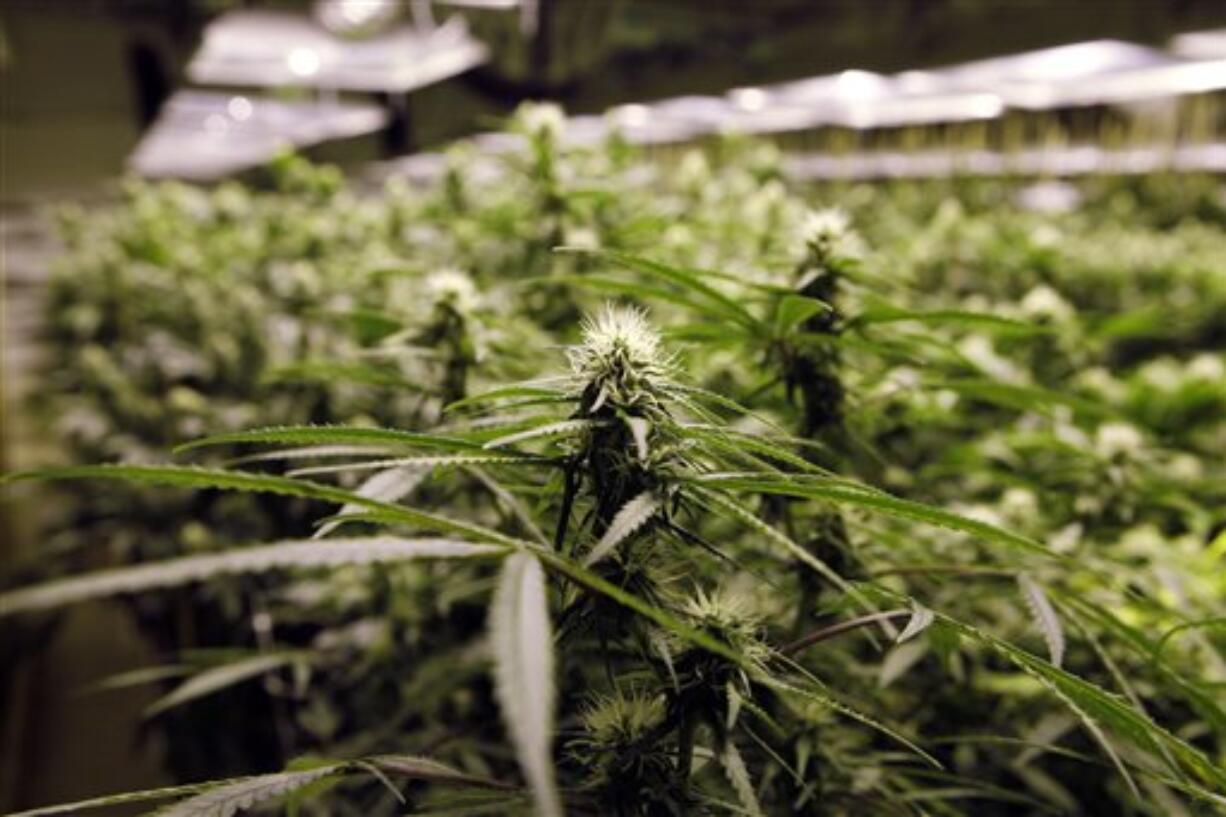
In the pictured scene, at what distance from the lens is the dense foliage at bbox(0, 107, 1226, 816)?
0.45 metres

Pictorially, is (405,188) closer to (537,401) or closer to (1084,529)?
(1084,529)

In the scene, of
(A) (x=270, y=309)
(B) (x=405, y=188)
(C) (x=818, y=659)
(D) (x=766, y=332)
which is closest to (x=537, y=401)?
(D) (x=766, y=332)

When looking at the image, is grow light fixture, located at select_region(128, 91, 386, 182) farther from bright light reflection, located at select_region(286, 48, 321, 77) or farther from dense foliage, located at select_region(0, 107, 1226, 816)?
dense foliage, located at select_region(0, 107, 1226, 816)

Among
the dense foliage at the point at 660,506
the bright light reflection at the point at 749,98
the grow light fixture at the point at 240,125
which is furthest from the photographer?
the grow light fixture at the point at 240,125

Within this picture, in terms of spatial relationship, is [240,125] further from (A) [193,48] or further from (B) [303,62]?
(A) [193,48]

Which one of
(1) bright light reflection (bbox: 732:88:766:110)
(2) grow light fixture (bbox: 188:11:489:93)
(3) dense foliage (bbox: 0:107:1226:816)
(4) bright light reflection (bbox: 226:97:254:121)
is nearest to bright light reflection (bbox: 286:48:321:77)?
(2) grow light fixture (bbox: 188:11:489:93)

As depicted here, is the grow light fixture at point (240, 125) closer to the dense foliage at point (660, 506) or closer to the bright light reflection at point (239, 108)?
the bright light reflection at point (239, 108)

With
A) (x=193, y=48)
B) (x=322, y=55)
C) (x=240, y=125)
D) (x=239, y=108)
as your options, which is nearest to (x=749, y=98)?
(x=322, y=55)

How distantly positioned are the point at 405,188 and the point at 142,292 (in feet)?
2.45

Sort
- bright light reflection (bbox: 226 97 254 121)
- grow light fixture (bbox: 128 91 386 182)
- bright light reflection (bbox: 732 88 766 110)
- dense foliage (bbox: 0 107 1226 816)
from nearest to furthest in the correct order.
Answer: dense foliage (bbox: 0 107 1226 816) < bright light reflection (bbox: 732 88 766 110) < bright light reflection (bbox: 226 97 254 121) < grow light fixture (bbox: 128 91 386 182)

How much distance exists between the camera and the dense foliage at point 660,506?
449 mm

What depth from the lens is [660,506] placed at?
0.44 metres

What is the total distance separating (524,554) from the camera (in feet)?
1.20

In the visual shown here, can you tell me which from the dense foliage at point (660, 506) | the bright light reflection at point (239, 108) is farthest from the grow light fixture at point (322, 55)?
the dense foliage at point (660, 506)
